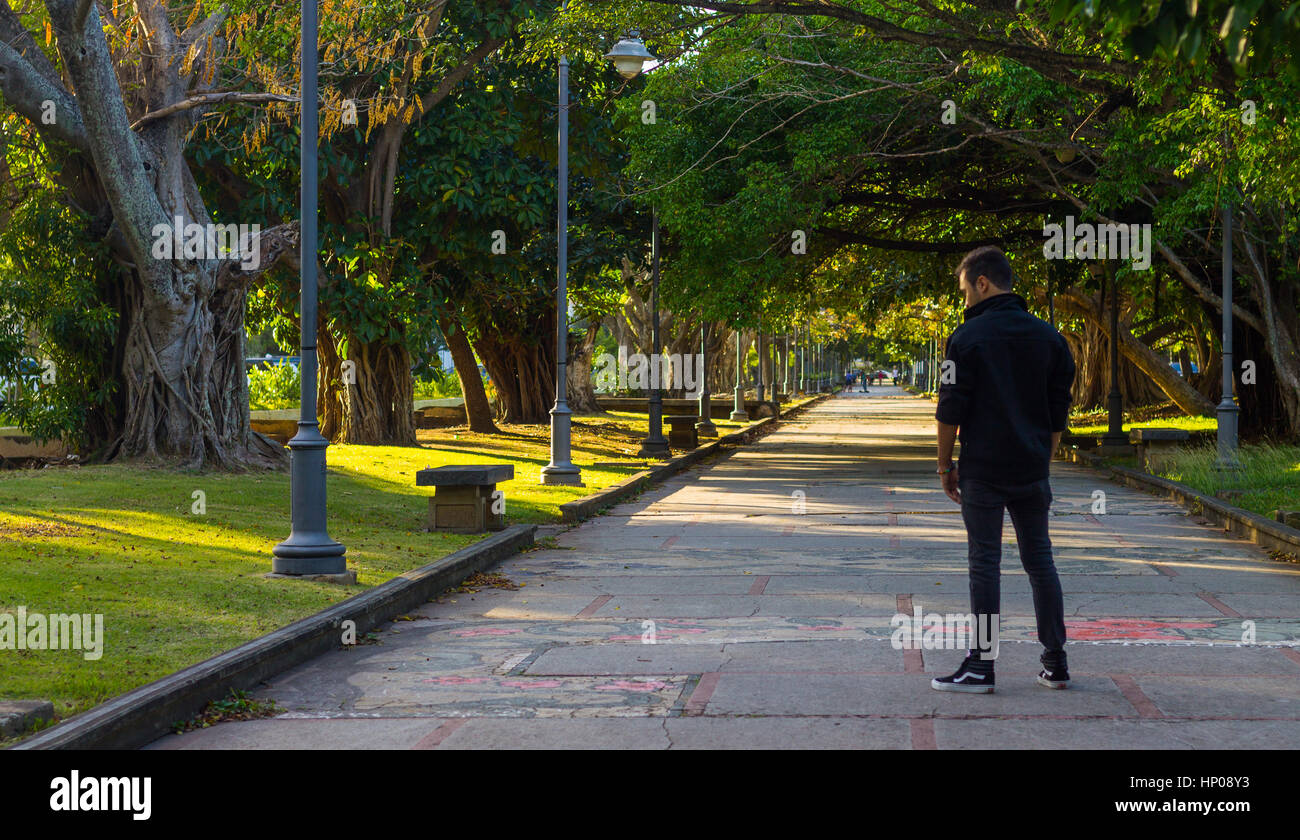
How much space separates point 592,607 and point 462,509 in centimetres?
407

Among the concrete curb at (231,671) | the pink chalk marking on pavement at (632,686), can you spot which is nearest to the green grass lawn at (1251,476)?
the concrete curb at (231,671)

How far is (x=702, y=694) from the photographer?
7.31 metres

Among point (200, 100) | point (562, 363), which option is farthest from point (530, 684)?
point (562, 363)

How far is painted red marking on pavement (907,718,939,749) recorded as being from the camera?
614 centimetres

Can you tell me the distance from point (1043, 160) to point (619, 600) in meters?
16.2

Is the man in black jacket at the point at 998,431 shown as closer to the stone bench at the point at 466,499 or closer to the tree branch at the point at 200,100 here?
the stone bench at the point at 466,499

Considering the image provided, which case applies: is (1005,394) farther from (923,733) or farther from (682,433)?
(682,433)

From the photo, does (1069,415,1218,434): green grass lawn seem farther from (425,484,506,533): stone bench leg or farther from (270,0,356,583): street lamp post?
(270,0,356,583): street lamp post

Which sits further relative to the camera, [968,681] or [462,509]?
[462,509]

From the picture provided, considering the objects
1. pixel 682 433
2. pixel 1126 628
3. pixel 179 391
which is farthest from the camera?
pixel 682 433

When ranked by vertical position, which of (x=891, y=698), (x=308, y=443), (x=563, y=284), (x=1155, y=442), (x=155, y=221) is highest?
(x=155, y=221)

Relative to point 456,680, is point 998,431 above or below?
above

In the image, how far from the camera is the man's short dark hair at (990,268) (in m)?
7.17
